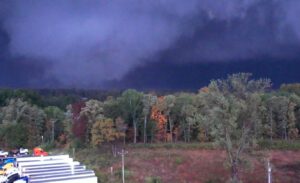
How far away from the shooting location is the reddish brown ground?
143ft

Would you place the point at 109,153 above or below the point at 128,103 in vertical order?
below

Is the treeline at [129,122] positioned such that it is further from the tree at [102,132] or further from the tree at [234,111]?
the tree at [234,111]

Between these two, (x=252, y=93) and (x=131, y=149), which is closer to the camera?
(x=252, y=93)

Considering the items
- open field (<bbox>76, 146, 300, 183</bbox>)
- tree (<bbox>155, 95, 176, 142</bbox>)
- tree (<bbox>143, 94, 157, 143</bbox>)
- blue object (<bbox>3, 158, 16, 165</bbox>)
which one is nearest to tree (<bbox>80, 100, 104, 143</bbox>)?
open field (<bbox>76, 146, 300, 183</bbox>)

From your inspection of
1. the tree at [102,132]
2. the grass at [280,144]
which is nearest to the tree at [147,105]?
the tree at [102,132]

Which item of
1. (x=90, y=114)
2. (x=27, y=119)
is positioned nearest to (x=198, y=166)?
(x=90, y=114)

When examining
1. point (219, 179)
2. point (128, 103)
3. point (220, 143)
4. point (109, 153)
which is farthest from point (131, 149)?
point (220, 143)

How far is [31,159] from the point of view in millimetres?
40531

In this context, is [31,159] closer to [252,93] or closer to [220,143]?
[220,143]

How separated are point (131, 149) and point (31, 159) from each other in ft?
58.1

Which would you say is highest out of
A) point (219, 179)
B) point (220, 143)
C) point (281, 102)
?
point (281, 102)

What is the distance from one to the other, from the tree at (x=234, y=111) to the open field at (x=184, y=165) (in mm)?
1939

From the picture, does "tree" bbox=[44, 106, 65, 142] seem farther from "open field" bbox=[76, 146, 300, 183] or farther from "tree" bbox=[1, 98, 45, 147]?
"open field" bbox=[76, 146, 300, 183]

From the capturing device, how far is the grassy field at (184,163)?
142 feet
